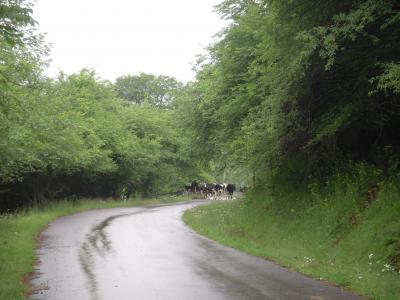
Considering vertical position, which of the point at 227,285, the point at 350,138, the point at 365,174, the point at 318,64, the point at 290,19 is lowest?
the point at 227,285

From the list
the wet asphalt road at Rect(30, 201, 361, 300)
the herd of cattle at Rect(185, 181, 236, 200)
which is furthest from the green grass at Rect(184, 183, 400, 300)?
the herd of cattle at Rect(185, 181, 236, 200)

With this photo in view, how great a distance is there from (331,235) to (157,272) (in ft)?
16.6

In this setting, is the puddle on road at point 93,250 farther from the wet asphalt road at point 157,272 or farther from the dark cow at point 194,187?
the dark cow at point 194,187

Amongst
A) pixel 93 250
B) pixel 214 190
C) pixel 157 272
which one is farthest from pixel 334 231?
pixel 214 190

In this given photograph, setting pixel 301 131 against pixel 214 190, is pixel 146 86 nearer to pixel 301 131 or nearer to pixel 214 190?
pixel 214 190

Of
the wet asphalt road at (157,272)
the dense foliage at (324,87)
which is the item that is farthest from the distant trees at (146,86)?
the wet asphalt road at (157,272)

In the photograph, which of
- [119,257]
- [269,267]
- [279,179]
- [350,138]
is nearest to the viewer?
[269,267]

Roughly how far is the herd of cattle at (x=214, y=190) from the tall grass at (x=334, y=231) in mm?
31790

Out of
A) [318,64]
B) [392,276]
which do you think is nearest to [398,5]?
[318,64]

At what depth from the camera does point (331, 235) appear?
13.7 metres

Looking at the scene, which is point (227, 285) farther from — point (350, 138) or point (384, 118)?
point (350, 138)

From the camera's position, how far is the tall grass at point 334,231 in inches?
414

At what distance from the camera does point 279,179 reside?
19734 millimetres

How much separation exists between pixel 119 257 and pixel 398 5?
9.51 meters
